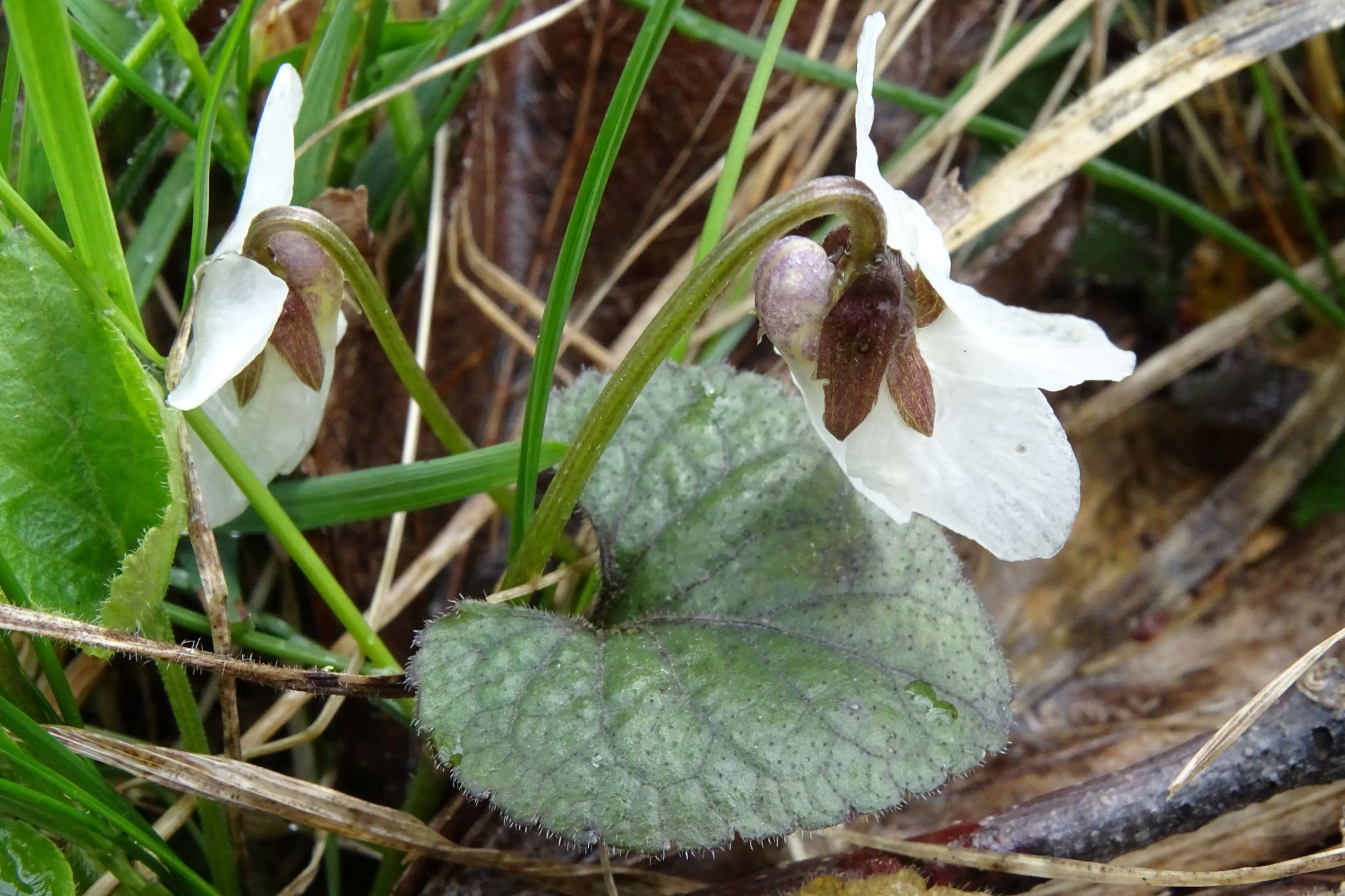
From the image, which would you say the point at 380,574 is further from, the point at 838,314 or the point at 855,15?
the point at 855,15

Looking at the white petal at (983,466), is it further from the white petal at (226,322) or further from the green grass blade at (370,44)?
the green grass blade at (370,44)

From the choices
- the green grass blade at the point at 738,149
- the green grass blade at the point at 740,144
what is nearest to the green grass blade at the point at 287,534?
the green grass blade at the point at 738,149

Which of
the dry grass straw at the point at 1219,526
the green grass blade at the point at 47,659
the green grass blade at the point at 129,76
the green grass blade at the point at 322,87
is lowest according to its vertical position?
the green grass blade at the point at 47,659

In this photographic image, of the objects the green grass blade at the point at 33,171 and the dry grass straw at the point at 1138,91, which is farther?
the dry grass straw at the point at 1138,91

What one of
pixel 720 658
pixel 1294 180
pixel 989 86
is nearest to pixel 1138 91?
pixel 989 86

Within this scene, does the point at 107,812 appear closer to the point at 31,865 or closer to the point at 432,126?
the point at 31,865

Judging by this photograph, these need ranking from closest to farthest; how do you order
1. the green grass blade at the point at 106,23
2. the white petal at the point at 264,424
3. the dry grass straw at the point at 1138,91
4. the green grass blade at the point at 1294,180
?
the white petal at the point at 264,424 → the green grass blade at the point at 106,23 → the dry grass straw at the point at 1138,91 → the green grass blade at the point at 1294,180
